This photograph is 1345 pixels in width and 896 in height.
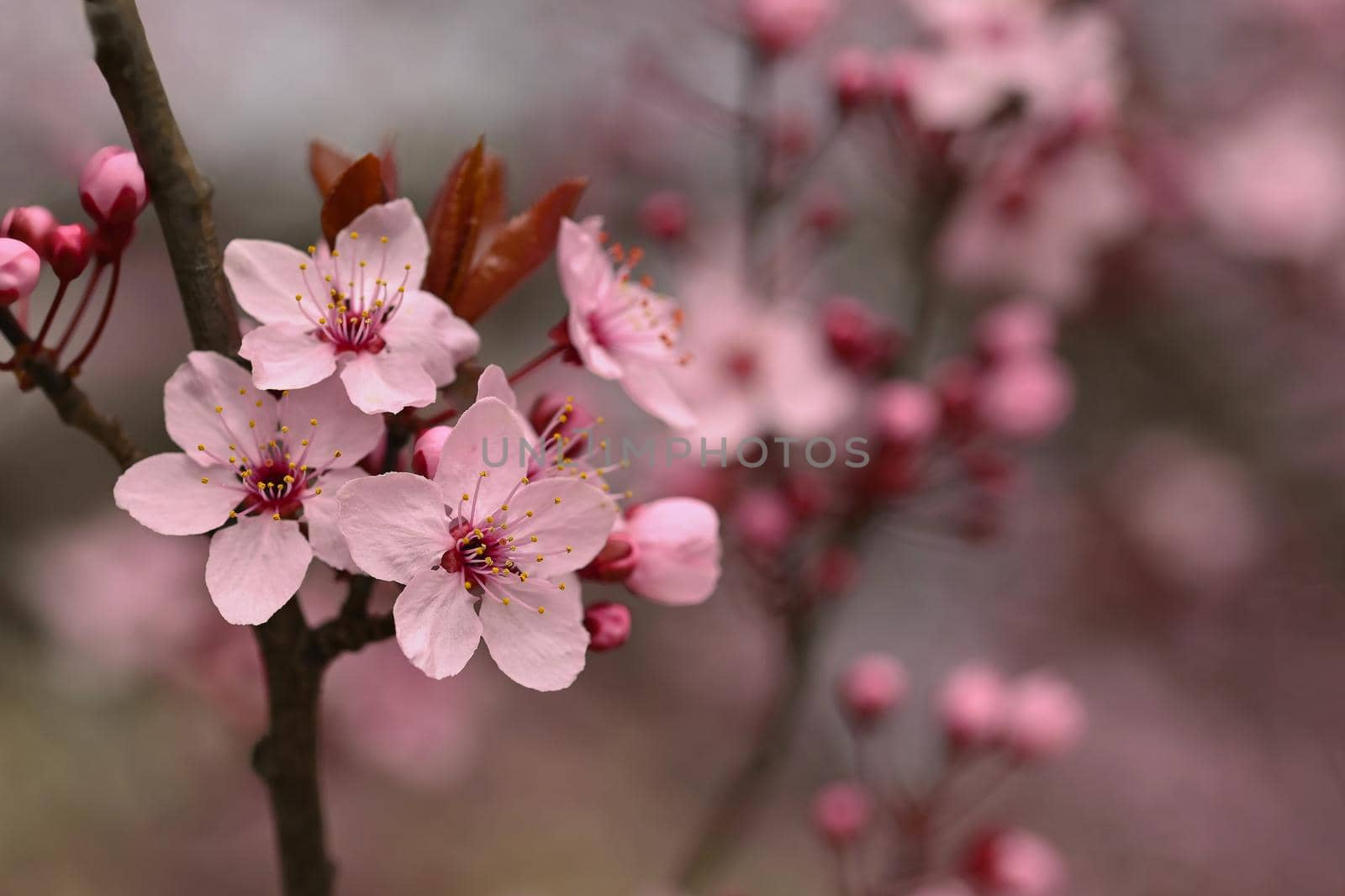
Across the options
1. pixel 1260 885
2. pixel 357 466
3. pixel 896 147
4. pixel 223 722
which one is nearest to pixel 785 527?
pixel 896 147

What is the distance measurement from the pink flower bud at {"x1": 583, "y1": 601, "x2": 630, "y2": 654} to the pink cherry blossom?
0.02m

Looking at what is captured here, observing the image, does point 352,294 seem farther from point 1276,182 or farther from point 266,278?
point 1276,182

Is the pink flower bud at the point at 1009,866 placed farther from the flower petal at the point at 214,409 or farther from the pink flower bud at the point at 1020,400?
the flower petal at the point at 214,409

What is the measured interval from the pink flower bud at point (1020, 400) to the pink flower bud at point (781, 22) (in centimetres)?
43

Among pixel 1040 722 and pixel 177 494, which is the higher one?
pixel 177 494

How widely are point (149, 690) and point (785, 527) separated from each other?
94 centimetres

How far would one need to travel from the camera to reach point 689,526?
0.59m

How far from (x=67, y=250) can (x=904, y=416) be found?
760 millimetres

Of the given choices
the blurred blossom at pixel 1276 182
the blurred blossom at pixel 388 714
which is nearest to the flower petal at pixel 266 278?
the blurred blossom at pixel 388 714

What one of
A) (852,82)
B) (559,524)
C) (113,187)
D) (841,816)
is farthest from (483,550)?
(852,82)

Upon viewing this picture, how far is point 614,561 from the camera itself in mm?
580

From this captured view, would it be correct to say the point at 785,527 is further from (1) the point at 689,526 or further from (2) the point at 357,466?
(2) the point at 357,466

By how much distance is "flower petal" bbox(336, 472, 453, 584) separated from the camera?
48 centimetres

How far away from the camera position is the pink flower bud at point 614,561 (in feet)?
1.90
